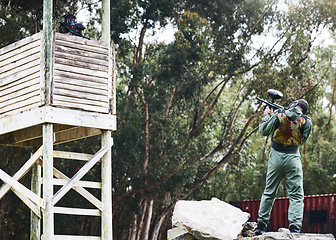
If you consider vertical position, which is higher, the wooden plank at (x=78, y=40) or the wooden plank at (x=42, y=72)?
the wooden plank at (x=78, y=40)

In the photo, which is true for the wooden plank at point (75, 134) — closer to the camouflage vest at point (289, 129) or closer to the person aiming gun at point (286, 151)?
the person aiming gun at point (286, 151)

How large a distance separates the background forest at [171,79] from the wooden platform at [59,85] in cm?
822

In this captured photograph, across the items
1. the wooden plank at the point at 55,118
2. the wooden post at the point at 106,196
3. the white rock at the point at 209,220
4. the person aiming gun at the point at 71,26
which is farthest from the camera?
the person aiming gun at the point at 71,26

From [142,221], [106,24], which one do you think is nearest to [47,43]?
[106,24]

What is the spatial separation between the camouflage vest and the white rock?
1.58 metres

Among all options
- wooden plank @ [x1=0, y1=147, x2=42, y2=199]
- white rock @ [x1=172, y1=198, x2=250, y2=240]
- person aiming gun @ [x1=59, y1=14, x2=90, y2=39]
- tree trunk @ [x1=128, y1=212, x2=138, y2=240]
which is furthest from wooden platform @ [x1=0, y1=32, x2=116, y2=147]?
tree trunk @ [x1=128, y1=212, x2=138, y2=240]

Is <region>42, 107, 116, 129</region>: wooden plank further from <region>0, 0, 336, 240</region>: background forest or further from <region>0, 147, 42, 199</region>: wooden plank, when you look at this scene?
Result: <region>0, 0, 336, 240</region>: background forest

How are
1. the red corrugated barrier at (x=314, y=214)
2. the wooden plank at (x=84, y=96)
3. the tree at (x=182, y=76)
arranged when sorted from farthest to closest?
the tree at (x=182, y=76), the red corrugated barrier at (x=314, y=214), the wooden plank at (x=84, y=96)

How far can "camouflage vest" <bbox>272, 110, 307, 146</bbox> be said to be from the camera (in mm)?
8312

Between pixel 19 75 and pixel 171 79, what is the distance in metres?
9.85

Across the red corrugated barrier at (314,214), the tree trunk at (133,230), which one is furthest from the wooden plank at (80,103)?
the tree trunk at (133,230)

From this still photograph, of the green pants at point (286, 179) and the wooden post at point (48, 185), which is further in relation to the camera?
the wooden post at point (48, 185)

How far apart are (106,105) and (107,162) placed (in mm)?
1046

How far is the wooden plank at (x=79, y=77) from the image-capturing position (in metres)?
9.98
